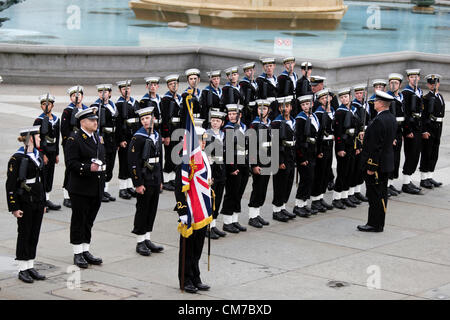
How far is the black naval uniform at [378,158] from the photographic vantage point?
43.3 ft

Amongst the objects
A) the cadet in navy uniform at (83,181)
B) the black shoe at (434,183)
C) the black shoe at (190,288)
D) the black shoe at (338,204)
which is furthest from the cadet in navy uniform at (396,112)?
the black shoe at (190,288)

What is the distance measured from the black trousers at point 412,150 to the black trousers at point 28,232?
7130 millimetres

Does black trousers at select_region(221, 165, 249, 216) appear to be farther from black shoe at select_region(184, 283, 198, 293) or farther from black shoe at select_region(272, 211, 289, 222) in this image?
black shoe at select_region(184, 283, 198, 293)

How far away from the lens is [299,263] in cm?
1140

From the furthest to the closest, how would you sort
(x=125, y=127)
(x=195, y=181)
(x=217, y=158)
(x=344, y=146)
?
(x=125, y=127)
(x=344, y=146)
(x=217, y=158)
(x=195, y=181)

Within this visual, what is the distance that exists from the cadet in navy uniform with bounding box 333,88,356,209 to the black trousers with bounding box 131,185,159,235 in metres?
→ 3.63

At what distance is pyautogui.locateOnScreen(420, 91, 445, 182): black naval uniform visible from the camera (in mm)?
15672

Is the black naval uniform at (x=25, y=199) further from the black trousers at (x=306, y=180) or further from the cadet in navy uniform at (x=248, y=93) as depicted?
the cadet in navy uniform at (x=248, y=93)

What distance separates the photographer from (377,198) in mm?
13242

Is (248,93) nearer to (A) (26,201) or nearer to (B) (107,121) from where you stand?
(B) (107,121)

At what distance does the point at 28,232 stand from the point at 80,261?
81cm

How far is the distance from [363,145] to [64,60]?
12.5 metres

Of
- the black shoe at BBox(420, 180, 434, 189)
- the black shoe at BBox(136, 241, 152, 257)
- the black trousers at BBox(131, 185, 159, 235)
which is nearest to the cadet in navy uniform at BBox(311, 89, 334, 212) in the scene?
the black shoe at BBox(420, 180, 434, 189)

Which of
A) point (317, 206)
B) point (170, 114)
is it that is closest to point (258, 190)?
point (317, 206)
